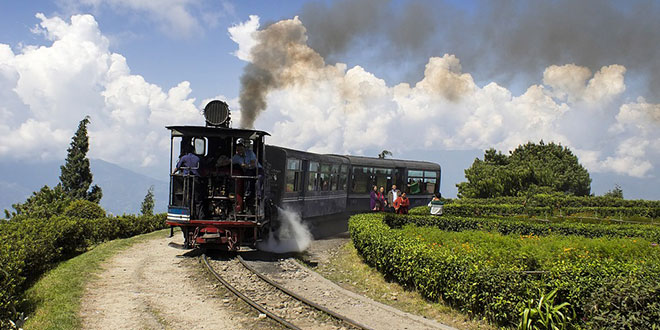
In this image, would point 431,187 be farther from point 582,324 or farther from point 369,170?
point 582,324

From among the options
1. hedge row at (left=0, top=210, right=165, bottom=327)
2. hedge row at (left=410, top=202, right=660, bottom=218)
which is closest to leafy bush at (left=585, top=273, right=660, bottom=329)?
hedge row at (left=0, top=210, right=165, bottom=327)

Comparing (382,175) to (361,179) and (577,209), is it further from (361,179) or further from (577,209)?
(577,209)

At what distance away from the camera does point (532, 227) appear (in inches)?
721

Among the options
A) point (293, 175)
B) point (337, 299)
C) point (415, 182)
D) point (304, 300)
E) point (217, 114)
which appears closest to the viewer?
point (304, 300)

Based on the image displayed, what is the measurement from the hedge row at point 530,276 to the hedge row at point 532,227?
4.96 meters

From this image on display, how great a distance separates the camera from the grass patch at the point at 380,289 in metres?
9.24

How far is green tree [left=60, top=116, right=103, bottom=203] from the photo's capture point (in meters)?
53.7

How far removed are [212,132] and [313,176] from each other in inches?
343

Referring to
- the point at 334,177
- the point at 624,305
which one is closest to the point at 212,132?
the point at 624,305

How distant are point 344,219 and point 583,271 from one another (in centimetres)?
2110

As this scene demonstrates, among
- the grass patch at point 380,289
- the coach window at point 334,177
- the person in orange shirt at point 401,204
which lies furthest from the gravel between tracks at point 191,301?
the coach window at point 334,177

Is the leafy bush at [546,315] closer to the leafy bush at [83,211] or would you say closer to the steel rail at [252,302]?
the steel rail at [252,302]

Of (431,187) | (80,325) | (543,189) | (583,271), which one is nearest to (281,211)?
(80,325)

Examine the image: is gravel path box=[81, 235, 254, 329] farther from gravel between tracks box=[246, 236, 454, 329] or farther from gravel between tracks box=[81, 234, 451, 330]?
gravel between tracks box=[246, 236, 454, 329]
